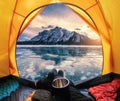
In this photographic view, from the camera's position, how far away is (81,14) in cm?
224

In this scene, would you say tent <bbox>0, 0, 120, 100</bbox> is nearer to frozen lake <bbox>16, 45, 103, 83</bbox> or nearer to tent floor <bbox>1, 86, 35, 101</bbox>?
tent floor <bbox>1, 86, 35, 101</bbox>

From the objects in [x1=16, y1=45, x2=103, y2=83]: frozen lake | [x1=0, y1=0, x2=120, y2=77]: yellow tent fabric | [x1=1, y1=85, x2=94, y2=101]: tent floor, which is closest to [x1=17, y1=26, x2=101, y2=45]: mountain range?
[x1=16, y1=45, x2=103, y2=83]: frozen lake

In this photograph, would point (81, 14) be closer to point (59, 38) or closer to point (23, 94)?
point (23, 94)

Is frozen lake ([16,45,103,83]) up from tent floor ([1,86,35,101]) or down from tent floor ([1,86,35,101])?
up

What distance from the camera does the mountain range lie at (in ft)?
11.3

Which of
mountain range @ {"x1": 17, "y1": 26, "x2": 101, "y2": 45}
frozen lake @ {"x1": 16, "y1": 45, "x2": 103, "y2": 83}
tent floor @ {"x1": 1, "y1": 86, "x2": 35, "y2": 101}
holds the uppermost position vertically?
mountain range @ {"x1": 17, "y1": 26, "x2": 101, "y2": 45}

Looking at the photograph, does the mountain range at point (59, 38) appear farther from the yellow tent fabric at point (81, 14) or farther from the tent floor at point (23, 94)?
the tent floor at point (23, 94)

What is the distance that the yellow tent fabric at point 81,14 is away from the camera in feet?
6.66

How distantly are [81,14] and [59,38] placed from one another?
1337 millimetres

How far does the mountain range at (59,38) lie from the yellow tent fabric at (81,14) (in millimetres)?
1213

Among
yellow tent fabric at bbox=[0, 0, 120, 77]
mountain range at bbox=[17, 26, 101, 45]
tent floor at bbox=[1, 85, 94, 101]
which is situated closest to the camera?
tent floor at bbox=[1, 85, 94, 101]

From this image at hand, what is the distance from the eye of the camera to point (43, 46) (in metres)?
3.70

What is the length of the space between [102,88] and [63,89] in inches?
23.5

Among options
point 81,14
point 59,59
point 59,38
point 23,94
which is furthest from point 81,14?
point 59,59
